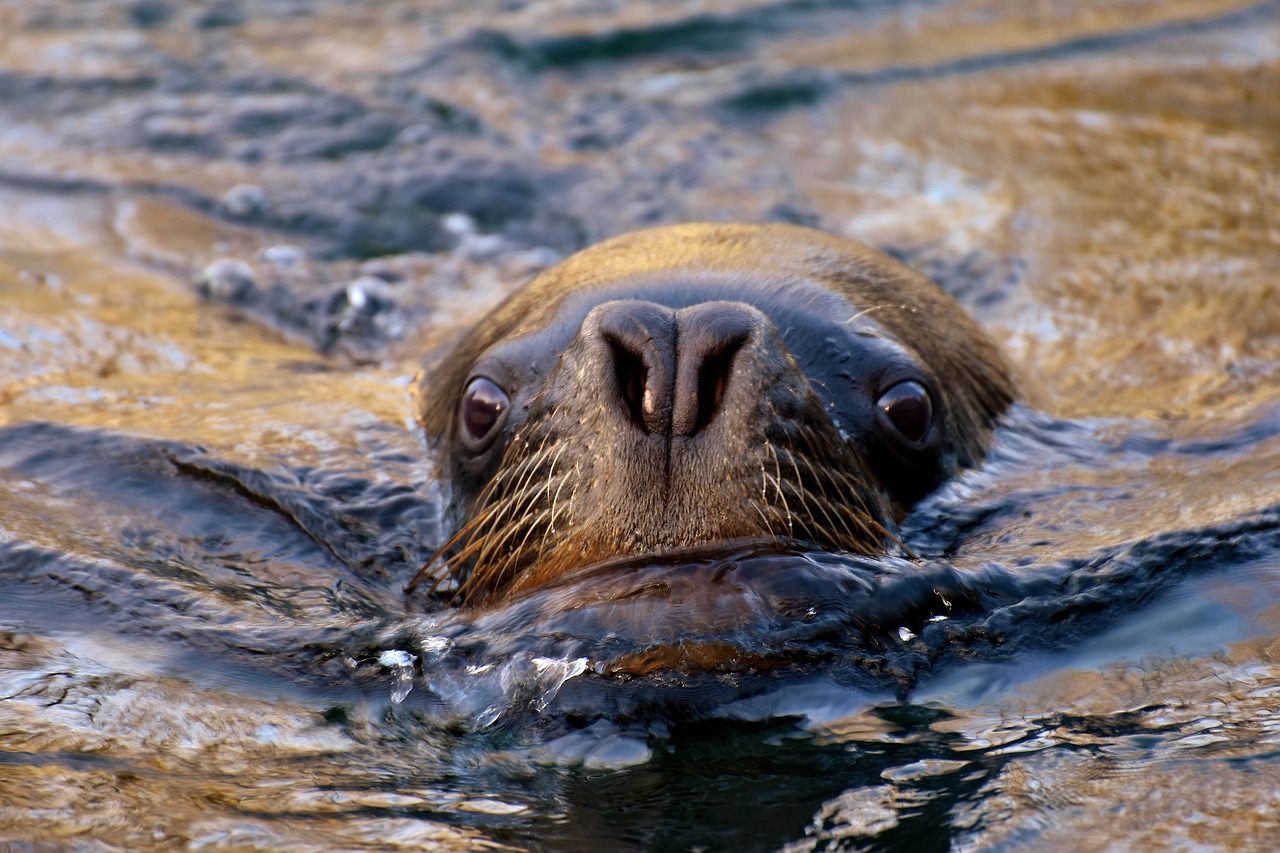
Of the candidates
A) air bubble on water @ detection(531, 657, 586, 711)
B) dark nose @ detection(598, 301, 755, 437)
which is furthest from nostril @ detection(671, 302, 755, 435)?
air bubble on water @ detection(531, 657, 586, 711)

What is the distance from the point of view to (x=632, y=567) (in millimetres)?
2930

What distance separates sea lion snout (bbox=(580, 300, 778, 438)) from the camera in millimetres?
2934

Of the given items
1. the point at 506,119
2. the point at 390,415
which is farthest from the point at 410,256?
the point at 390,415

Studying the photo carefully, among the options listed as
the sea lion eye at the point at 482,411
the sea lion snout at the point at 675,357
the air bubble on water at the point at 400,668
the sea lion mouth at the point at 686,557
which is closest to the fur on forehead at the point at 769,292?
the sea lion eye at the point at 482,411

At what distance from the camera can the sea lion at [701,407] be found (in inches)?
116

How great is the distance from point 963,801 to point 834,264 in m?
1.87

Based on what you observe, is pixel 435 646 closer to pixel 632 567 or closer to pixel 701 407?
pixel 632 567

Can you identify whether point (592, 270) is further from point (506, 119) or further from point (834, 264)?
point (506, 119)

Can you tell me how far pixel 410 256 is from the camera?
20.9 ft

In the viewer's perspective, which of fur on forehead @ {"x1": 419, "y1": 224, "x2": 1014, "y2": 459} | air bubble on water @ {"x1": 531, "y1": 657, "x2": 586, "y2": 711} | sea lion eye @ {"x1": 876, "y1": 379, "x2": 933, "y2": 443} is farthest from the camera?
fur on forehead @ {"x1": 419, "y1": 224, "x2": 1014, "y2": 459}

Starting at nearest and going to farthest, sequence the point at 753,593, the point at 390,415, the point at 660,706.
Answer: the point at 660,706 < the point at 753,593 < the point at 390,415

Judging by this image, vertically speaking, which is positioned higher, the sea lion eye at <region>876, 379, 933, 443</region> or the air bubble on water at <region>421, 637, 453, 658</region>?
the sea lion eye at <region>876, 379, 933, 443</region>

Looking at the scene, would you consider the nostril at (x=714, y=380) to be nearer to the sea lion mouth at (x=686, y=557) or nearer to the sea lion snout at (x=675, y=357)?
the sea lion snout at (x=675, y=357)

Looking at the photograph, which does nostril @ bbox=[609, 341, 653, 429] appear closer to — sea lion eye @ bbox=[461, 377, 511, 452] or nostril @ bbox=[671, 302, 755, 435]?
nostril @ bbox=[671, 302, 755, 435]
